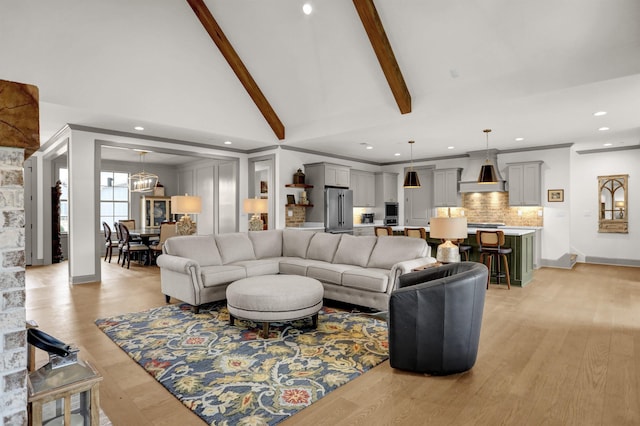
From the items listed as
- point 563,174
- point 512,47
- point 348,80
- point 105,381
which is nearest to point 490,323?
point 512,47

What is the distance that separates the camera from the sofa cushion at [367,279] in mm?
3955

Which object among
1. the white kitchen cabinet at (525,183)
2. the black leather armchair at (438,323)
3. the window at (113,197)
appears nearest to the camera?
the black leather armchair at (438,323)

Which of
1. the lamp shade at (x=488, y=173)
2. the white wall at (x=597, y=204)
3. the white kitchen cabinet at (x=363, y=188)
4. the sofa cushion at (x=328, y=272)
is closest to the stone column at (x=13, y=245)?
the sofa cushion at (x=328, y=272)

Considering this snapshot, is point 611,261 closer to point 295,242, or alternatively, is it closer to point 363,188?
point 363,188

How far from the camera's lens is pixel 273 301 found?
3.34 m

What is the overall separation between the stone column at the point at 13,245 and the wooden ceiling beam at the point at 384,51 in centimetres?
418

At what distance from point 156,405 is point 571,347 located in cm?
346

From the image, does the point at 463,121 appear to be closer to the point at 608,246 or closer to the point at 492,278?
the point at 492,278

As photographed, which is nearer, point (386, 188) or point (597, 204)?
point (597, 204)

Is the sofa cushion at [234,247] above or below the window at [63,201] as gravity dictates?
below

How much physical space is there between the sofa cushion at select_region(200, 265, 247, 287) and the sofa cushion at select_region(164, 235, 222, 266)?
21cm

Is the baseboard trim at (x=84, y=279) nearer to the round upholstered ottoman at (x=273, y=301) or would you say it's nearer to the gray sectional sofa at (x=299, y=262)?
the gray sectional sofa at (x=299, y=262)

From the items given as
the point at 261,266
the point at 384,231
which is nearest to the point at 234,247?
the point at 261,266

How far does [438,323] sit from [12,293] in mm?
2381
